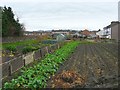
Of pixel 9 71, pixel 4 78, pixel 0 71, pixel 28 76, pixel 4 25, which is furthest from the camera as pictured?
pixel 4 25

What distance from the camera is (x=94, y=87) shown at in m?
11.9

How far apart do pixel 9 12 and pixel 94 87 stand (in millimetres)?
72695

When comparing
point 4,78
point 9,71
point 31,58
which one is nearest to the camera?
point 4,78

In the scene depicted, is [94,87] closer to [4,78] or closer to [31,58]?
[4,78]

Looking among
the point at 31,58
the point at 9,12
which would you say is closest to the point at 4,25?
the point at 9,12

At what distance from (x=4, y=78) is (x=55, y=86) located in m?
3.35

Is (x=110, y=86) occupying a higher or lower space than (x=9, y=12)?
lower

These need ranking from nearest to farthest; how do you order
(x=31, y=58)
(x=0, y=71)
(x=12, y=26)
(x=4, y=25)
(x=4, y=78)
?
1. (x=4, y=78)
2. (x=0, y=71)
3. (x=31, y=58)
4. (x=4, y=25)
5. (x=12, y=26)

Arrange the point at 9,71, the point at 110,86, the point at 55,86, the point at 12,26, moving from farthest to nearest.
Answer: the point at 12,26
the point at 9,71
the point at 55,86
the point at 110,86

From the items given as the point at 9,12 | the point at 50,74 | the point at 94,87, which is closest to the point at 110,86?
the point at 94,87

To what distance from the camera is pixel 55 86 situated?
1298cm

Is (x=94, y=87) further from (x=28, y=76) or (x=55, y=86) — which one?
(x=28, y=76)

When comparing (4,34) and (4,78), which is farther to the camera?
(4,34)

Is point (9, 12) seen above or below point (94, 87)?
above
